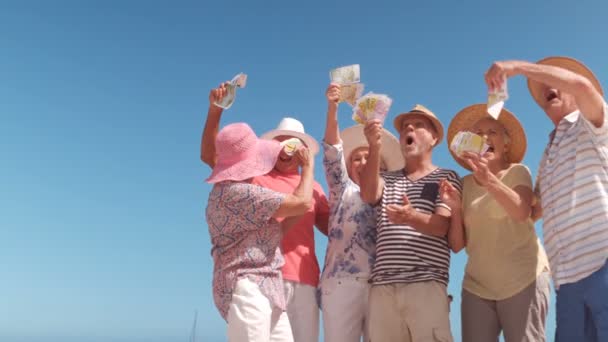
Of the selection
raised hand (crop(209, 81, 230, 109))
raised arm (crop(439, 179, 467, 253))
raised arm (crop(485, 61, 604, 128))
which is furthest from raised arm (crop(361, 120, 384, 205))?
raised hand (crop(209, 81, 230, 109))

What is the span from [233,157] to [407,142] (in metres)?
2.08

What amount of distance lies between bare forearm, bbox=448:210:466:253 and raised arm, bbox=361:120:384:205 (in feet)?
2.95

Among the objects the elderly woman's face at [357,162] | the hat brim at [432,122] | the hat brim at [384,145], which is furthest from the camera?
the hat brim at [384,145]

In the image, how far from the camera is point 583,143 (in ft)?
17.5

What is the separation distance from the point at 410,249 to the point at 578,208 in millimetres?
1773

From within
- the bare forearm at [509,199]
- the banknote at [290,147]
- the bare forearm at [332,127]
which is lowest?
the bare forearm at [509,199]

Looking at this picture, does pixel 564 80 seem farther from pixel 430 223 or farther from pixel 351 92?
pixel 351 92

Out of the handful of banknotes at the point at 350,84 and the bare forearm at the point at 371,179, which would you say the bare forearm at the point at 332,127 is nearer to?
the handful of banknotes at the point at 350,84

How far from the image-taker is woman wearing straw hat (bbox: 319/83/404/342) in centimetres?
Answer: 653

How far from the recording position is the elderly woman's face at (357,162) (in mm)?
7629

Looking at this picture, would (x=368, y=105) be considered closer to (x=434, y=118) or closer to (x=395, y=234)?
(x=434, y=118)

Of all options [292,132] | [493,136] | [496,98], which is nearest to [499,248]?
[493,136]

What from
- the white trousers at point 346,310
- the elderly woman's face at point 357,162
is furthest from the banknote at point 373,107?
the white trousers at point 346,310

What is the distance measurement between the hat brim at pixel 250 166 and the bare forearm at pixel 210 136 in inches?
30.9
